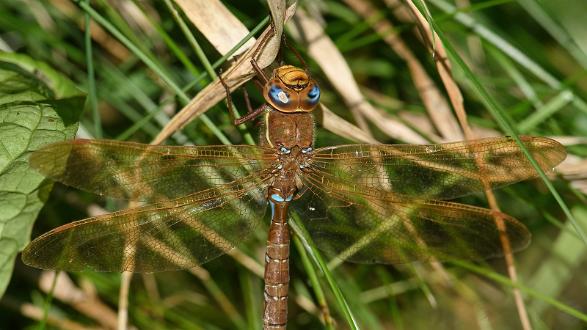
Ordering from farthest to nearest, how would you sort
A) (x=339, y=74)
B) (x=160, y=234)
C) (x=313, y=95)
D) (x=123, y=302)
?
(x=339, y=74) → (x=123, y=302) → (x=313, y=95) → (x=160, y=234)

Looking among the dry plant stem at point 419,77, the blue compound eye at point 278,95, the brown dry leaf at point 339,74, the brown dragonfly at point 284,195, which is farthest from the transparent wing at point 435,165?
the dry plant stem at point 419,77

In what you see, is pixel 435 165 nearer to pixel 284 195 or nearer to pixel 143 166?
pixel 284 195

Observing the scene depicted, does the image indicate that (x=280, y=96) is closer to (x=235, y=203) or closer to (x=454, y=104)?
(x=235, y=203)

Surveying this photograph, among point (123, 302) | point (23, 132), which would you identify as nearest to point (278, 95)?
point (23, 132)

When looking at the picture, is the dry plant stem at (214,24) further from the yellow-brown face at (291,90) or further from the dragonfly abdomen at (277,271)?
the dragonfly abdomen at (277,271)

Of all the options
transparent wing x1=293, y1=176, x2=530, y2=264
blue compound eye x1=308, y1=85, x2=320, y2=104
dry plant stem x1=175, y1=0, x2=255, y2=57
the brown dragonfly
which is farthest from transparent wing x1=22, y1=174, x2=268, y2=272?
dry plant stem x1=175, y1=0, x2=255, y2=57

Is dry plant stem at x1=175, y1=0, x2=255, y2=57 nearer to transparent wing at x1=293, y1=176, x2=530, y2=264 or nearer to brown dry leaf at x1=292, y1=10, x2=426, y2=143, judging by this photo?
brown dry leaf at x1=292, y1=10, x2=426, y2=143

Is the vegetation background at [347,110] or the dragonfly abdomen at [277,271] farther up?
the vegetation background at [347,110]
